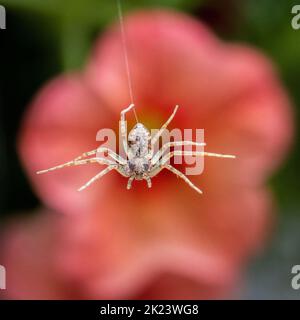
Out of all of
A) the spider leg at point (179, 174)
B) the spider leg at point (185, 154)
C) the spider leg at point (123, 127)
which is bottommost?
the spider leg at point (179, 174)

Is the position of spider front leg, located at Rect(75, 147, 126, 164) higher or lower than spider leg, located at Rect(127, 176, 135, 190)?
higher

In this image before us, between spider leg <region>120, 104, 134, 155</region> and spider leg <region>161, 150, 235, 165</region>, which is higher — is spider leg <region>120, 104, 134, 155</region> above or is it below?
above

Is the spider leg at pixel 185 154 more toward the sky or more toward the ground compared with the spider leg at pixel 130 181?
more toward the sky

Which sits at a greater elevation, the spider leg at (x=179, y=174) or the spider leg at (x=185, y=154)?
the spider leg at (x=185, y=154)

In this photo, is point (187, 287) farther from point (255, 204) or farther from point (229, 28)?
point (229, 28)

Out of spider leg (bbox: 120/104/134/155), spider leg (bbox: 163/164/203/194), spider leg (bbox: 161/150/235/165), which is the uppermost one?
spider leg (bbox: 120/104/134/155)
